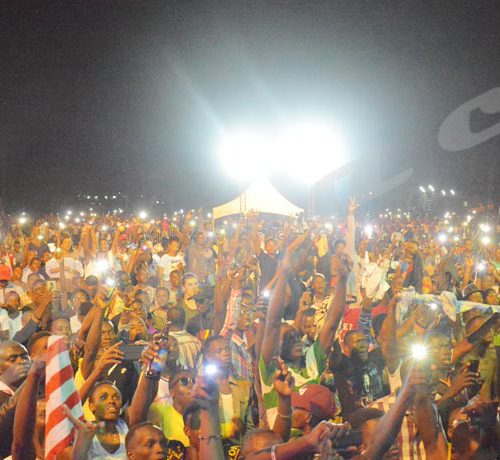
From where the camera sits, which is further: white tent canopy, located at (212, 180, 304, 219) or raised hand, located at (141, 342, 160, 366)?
white tent canopy, located at (212, 180, 304, 219)

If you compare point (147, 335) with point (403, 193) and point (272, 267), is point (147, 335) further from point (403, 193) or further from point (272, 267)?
point (403, 193)

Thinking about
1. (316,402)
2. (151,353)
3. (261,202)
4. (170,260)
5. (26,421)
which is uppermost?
(261,202)

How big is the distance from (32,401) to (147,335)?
214 cm

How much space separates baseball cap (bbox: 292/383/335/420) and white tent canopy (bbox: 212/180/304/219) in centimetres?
1244

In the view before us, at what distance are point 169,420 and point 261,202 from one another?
12.8m

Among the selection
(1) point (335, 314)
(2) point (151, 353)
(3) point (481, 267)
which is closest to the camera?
(2) point (151, 353)

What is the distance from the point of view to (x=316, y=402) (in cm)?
375

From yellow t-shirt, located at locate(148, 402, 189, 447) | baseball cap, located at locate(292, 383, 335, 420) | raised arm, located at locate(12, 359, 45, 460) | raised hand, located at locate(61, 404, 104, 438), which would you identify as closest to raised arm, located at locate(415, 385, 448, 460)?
baseball cap, located at locate(292, 383, 335, 420)

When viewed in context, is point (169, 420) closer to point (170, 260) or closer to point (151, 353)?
point (151, 353)

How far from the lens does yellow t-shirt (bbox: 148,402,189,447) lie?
382 centimetres

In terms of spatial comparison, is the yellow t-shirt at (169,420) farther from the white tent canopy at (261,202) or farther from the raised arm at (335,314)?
the white tent canopy at (261,202)

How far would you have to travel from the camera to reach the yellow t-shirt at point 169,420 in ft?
12.5

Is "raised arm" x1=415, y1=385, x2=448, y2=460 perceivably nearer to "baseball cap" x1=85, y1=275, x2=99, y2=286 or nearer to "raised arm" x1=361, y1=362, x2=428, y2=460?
"raised arm" x1=361, y1=362, x2=428, y2=460

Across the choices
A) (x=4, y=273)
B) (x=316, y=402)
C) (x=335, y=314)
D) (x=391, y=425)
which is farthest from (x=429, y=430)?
(x=4, y=273)
